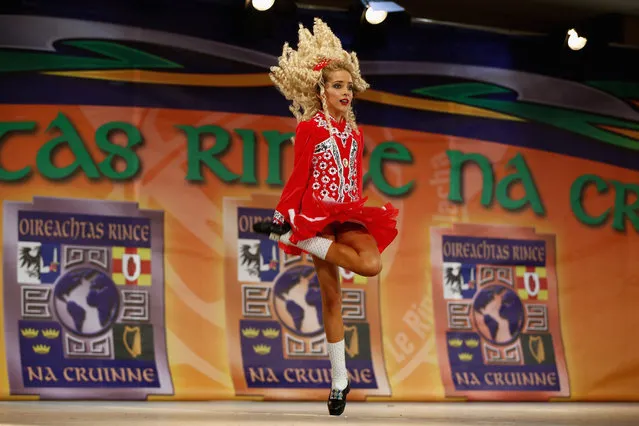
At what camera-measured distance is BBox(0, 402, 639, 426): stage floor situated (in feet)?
15.5

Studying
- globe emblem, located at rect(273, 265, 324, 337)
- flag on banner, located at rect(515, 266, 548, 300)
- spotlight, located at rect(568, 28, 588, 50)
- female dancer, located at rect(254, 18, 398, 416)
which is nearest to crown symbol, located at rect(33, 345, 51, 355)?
globe emblem, located at rect(273, 265, 324, 337)

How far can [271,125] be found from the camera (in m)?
7.04

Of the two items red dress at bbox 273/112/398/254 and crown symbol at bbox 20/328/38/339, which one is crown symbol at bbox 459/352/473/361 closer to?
crown symbol at bbox 20/328/38/339

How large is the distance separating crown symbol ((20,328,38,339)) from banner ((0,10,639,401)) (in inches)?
0.5

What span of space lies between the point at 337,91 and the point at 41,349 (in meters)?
2.83

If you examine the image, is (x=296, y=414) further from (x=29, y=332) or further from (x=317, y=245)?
(x=29, y=332)

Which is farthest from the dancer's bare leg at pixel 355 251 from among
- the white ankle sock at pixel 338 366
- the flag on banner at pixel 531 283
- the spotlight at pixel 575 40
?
the spotlight at pixel 575 40

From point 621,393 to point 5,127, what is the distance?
15.3 feet

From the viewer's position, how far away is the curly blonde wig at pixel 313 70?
15.1 ft

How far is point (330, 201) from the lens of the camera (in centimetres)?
446

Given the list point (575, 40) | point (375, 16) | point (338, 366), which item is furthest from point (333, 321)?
point (575, 40)

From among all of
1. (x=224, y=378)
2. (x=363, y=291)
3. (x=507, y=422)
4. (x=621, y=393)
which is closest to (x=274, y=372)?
(x=224, y=378)

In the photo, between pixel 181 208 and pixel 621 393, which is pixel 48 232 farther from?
pixel 621 393

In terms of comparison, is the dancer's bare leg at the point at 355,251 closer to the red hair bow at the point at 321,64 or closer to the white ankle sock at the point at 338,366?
the white ankle sock at the point at 338,366
